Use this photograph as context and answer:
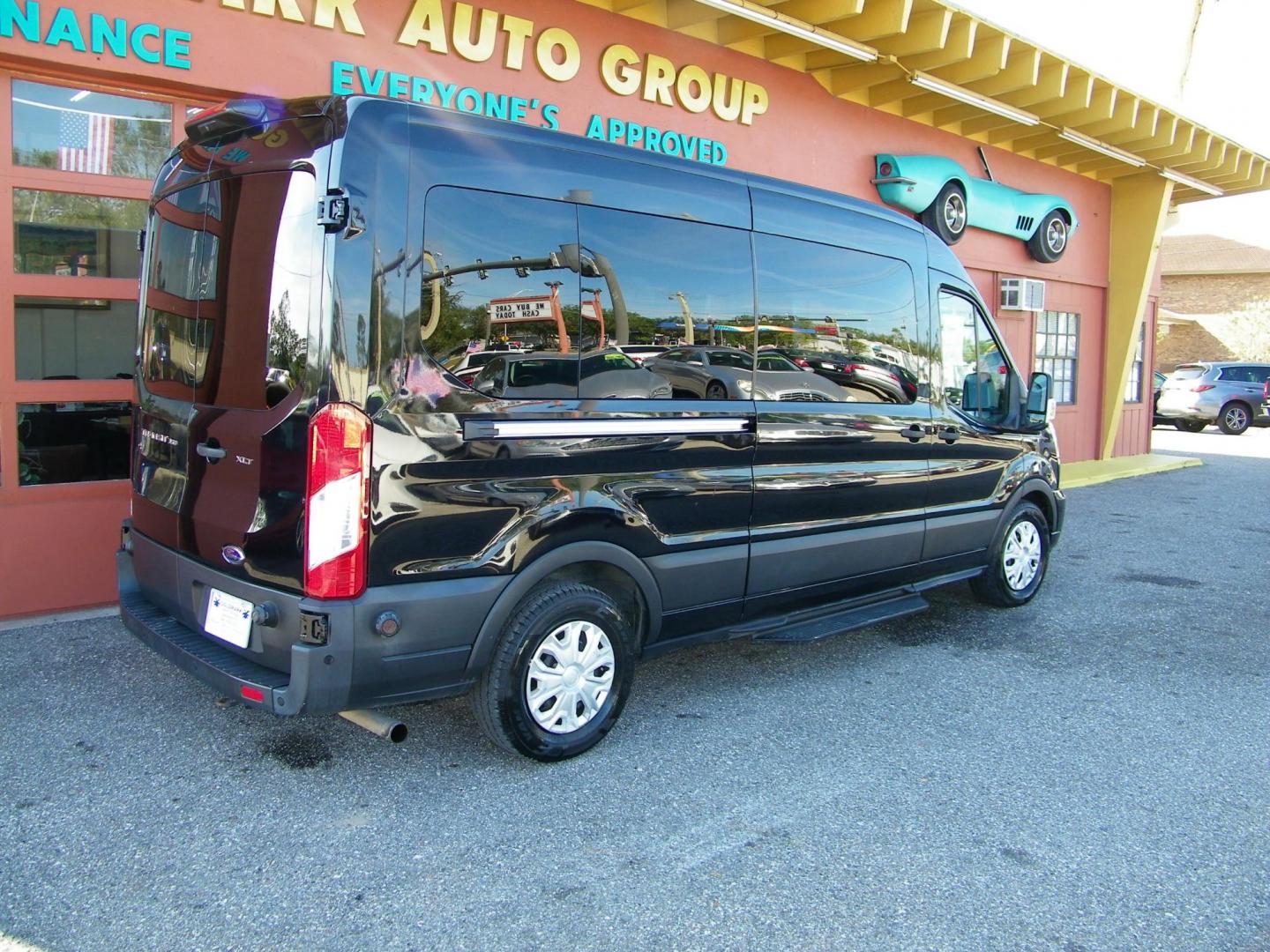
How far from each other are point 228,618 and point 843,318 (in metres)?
2.91

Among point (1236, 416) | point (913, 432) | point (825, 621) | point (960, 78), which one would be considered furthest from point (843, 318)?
point (1236, 416)

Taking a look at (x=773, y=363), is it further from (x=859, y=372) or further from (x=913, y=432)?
(x=913, y=432)

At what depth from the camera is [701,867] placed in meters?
2.96

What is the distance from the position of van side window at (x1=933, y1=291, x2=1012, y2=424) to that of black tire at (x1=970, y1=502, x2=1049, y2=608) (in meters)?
0.67

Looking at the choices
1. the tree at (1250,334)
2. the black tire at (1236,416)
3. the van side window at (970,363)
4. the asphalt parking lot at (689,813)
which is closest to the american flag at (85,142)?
the asphalt parking lot at (689,813)

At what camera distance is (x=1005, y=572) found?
586 cm

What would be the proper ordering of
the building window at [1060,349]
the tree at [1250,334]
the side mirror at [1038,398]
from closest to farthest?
the side mirror at [1038,398] < the building window at [1060,349] < the tree at [1250,334]

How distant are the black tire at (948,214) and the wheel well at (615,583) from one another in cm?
741

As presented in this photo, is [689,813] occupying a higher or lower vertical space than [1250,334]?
lower

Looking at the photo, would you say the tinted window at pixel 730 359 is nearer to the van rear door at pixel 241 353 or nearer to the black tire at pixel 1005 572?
the van rear door at pixel 241 353

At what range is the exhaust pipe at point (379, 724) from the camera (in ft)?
10.4

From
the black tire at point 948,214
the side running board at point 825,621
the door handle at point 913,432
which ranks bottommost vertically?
the side running board at point 825,621

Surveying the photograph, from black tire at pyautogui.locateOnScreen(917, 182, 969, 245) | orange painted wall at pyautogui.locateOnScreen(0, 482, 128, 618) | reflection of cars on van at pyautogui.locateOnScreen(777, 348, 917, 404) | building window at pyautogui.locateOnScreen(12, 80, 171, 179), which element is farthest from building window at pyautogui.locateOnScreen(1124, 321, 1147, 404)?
orange painted wall at pyautogui.locateOnScreen(0, 482, 128, 618)

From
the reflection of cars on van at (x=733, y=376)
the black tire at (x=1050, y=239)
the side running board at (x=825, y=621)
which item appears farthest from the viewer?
the black tire at (x=1050, y=239)
